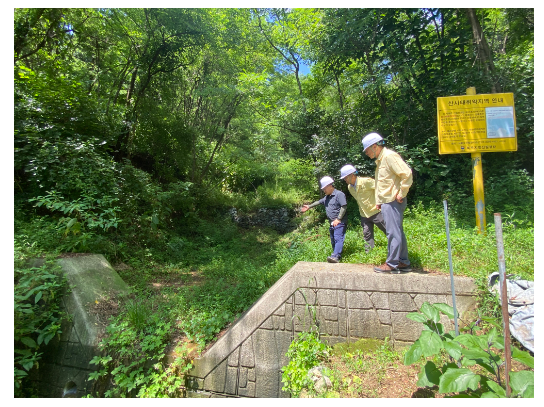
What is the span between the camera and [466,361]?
82.4 inches

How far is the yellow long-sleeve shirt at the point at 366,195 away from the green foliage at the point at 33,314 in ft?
13.9

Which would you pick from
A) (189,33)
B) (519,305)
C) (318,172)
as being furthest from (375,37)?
(519,305)

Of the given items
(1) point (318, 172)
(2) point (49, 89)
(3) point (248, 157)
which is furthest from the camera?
(3) point (248, 157)

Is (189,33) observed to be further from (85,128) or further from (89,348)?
(89,348)

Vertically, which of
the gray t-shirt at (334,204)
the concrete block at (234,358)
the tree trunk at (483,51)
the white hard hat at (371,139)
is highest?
the tree trunk at (483,51)

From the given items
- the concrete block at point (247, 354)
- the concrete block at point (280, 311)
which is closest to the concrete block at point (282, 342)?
the concrete block at point (280, 311)

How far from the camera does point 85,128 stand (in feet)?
23.0

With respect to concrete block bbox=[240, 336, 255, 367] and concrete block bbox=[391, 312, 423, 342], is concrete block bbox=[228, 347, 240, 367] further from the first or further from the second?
concrete block bbox=[391, 312, 423, 342]

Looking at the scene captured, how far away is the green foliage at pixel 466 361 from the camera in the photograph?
1943mm

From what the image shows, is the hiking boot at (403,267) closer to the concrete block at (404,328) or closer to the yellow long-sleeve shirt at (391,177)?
the concrete block at (404,328)

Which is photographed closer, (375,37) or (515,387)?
(515,387)

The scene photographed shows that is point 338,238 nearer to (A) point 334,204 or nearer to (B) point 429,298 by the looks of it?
(A) point 334,204

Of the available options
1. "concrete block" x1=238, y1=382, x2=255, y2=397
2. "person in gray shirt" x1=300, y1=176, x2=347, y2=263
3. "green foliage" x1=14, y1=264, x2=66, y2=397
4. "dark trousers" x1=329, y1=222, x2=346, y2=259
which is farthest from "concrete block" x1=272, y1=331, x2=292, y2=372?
"green foliage" x1=14, y1=264, x2=66, y2=397

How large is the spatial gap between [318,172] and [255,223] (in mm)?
3385
